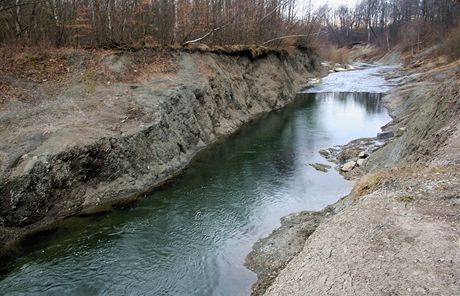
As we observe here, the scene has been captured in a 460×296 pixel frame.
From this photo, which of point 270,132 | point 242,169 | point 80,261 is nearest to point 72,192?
point 80,261

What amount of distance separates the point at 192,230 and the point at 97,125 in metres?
7.43

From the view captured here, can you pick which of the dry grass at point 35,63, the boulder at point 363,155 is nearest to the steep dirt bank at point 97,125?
the dry grass at point 35,63

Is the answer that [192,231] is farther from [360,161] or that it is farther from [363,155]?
[363,155]

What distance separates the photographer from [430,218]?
8156 millimetres

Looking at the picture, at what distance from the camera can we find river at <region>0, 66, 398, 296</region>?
10562 mm

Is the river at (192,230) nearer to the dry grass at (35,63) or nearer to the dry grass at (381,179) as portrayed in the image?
the dry grass at (381,179)

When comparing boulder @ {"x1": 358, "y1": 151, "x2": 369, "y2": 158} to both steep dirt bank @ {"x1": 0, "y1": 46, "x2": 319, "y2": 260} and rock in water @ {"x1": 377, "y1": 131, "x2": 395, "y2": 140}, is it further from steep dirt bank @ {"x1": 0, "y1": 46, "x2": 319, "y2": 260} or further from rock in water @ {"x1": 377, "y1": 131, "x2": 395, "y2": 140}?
steep dirt bank @ {"x1": 0, "y1": 46, "x2": 319, "y2": 260}

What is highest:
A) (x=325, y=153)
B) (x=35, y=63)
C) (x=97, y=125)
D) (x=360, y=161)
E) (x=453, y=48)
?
(x=453, y=48)

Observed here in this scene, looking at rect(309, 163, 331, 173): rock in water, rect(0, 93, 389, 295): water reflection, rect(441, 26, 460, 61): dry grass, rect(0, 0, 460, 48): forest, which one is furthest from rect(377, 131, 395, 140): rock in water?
rect(441, 26, 460, 61): dry grass

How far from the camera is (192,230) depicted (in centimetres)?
1334

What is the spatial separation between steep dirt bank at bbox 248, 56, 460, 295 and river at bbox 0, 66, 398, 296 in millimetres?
1272

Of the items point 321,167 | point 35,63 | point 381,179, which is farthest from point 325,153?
point 35,63

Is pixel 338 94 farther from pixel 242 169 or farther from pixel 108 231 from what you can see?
pixel 108 231

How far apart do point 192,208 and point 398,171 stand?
7.38 metres
